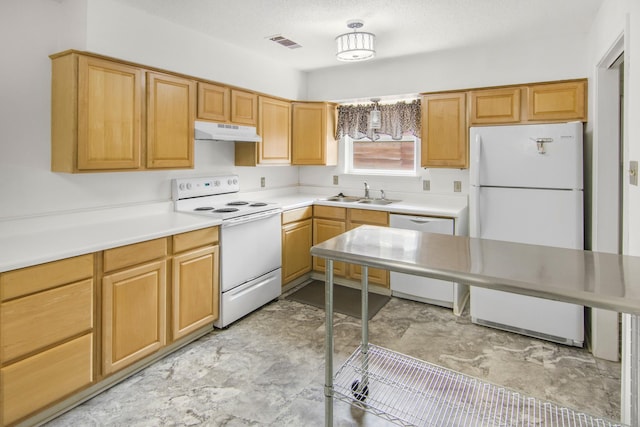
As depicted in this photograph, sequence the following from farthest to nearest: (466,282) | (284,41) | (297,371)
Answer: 1. (284,41)
2. (297,371)
3. (466,282)

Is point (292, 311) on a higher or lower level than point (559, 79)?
lower

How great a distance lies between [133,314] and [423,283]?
251 centimetres

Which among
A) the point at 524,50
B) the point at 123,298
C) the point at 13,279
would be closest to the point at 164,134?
the point at 123,298

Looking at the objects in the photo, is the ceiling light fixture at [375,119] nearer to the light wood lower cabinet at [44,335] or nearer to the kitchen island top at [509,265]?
the kitchen island top at [509,265]

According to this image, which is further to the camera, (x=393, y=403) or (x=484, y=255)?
(x=393, y=403)

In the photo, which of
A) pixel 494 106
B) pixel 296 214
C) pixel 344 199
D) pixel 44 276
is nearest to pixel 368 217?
pixel 344 199

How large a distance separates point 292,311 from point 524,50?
10.6ft

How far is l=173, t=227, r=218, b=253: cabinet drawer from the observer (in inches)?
102

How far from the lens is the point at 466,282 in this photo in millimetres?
1353

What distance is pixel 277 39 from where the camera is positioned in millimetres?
3443

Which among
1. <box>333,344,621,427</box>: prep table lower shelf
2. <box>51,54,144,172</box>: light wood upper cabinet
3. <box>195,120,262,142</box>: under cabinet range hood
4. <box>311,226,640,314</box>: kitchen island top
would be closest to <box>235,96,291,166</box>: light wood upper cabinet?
<box>195,120,262,142</box>: under cabinet range hood

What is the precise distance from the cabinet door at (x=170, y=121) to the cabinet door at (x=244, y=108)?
18.0 inches

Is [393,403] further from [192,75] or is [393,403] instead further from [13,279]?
[192,75]

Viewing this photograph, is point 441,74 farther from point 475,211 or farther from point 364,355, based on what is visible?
point 364,355
